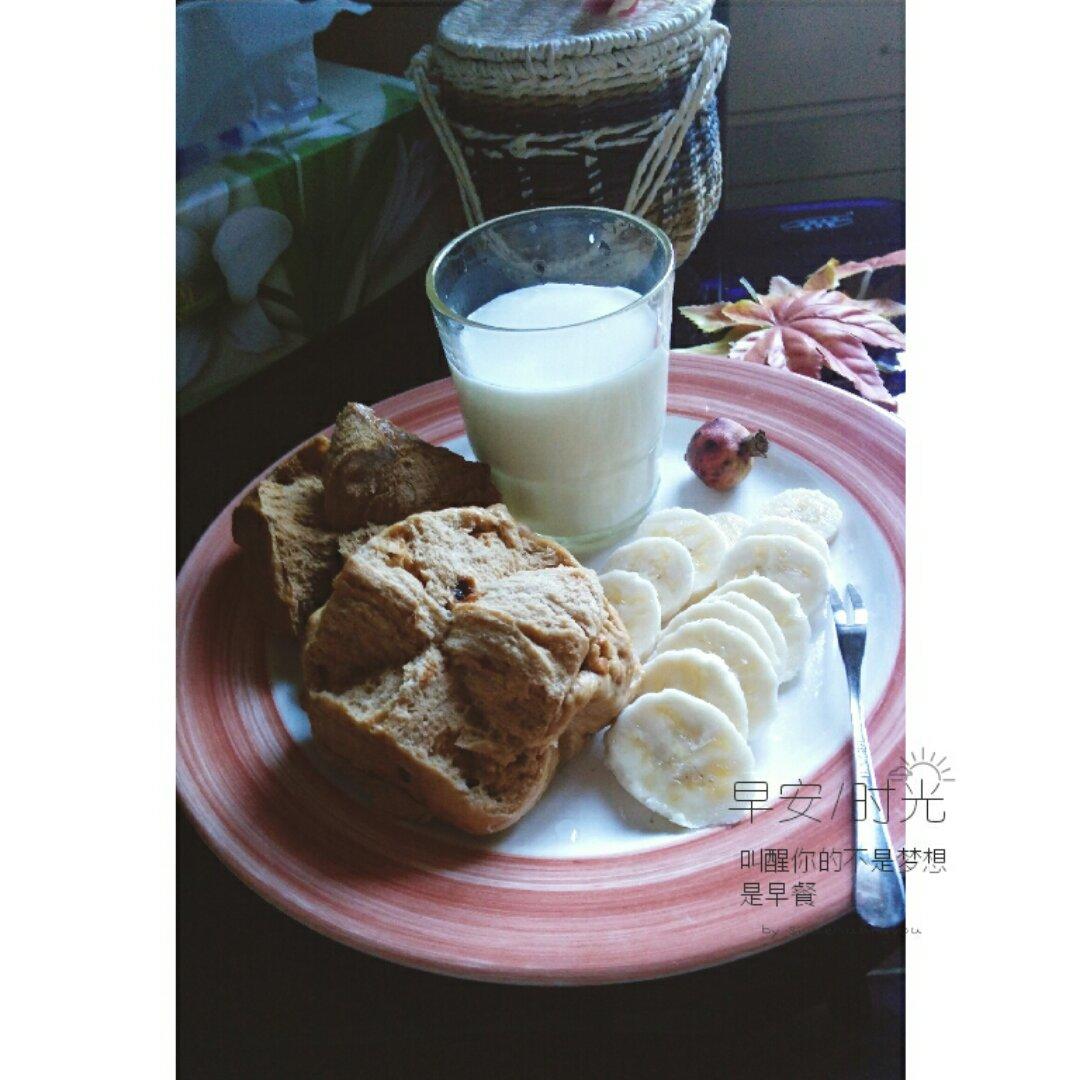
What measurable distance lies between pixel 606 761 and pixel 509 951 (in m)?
0.22

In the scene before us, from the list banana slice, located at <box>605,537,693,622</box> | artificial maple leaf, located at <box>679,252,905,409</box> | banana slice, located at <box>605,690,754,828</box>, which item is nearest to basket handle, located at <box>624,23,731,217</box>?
artificial maple leaf, located at <box>679,252,905,409</box>

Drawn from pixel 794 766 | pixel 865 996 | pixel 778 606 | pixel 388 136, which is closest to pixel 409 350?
pixel 388 136

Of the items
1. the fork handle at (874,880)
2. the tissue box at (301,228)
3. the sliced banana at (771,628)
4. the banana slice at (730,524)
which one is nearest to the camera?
the fork handle at (874,880)

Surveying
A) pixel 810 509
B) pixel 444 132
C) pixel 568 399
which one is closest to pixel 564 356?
pixel 568 399

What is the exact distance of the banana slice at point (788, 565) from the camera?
3.87 ft

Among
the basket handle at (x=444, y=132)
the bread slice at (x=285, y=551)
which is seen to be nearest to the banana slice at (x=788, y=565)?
the bread slice at (x=285, y=551)

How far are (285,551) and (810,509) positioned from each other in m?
0.63

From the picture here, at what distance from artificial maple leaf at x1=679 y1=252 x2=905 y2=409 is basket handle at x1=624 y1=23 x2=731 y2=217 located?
0.20m

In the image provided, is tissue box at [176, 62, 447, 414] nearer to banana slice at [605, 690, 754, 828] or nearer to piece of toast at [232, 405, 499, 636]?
piece of toast at [232, 405, 499, 636]

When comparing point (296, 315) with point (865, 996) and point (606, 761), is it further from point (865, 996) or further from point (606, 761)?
point (865, 996)

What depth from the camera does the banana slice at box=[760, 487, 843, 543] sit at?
1290mm

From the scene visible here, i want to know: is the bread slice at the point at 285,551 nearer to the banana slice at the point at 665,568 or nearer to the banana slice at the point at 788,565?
the banana slice at the point at 665,568

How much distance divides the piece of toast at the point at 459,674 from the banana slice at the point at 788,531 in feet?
0.85

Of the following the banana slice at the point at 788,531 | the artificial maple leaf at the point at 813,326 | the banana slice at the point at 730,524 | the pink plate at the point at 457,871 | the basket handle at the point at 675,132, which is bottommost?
the artificial maple leaf at the point at 813,326
